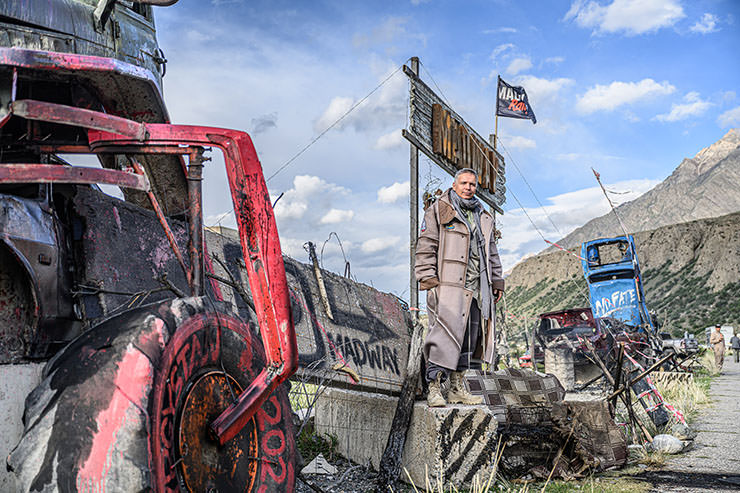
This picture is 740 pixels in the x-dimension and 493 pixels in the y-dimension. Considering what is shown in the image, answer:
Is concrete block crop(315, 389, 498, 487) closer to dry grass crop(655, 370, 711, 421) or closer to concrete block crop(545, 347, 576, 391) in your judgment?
dry grass crop(655, 370, 711, 421)

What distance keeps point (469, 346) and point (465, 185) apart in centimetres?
129

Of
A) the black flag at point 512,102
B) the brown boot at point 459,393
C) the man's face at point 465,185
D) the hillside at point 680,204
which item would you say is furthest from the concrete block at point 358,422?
the hillside at point 680,204

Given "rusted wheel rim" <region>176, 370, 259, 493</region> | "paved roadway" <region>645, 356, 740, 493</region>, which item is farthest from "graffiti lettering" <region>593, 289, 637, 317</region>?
"rusted wheel rim" <region>176, 370, 259, 493</region>

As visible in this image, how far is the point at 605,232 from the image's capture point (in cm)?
17475

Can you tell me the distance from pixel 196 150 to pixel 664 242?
2925 inches

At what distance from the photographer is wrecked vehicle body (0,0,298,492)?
1.71m

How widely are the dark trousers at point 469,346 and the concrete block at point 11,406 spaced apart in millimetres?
2981

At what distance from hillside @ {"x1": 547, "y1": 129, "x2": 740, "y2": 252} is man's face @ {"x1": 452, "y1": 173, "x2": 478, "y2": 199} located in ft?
515

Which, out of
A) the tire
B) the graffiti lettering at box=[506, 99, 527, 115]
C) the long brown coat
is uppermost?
the graffiti lettering at box=[506, 99, 527, 115]

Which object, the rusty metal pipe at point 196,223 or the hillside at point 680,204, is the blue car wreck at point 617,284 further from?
the hillside at point 680,204

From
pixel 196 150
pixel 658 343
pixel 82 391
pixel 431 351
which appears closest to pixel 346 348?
pixel 431 351

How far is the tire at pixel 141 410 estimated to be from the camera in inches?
65.4

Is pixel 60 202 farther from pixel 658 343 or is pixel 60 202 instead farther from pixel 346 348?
pixel 658 343

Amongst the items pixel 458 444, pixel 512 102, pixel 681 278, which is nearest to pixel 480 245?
pixel 458 444
